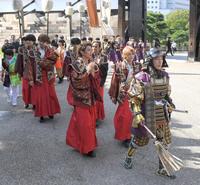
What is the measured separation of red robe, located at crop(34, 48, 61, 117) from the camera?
846 cm

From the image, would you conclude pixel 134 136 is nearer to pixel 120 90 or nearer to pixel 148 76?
pixel 148 76

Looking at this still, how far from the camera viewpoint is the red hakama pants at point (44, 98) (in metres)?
8.62

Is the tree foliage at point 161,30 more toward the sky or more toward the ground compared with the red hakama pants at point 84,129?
more toward the sky

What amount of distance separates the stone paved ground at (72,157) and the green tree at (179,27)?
6298 centimetres

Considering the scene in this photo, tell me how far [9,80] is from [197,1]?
1785 cm

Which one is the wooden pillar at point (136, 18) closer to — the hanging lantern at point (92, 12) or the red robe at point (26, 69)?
the hanging lantern at point (92, 12)

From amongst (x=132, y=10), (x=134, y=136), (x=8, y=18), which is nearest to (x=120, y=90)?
(x=134, y=136)

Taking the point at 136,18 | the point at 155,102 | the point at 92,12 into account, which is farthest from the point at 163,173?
the point at 136,18

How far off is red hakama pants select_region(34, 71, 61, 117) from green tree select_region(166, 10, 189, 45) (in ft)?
206

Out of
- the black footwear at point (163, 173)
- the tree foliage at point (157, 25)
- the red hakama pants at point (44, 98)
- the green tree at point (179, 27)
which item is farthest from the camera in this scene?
the green tree at point (179, 27)

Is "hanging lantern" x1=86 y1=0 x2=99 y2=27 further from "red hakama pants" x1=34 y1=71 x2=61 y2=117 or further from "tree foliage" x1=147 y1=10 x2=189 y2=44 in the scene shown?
"tree foliage" x1=147 y1=10 x2=189 y2=44

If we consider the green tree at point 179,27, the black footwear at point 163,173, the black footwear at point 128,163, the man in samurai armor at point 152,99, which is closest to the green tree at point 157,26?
the green tree at point 179,27

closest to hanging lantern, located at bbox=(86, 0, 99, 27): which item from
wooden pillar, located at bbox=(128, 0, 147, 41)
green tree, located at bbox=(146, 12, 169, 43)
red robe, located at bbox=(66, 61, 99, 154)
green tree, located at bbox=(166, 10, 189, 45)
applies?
red robe, located at bbox=(66, 61, 99, 154)

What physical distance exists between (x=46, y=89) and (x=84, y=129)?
8.46ft
